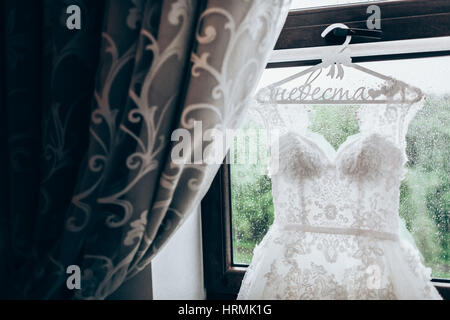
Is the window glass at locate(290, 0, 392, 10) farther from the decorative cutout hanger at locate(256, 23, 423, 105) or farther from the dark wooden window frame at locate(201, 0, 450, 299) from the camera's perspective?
the decorative cutout hanger at locate(256, 23, 423, 105)

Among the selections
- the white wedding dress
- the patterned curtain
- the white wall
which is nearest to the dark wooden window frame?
the white wall

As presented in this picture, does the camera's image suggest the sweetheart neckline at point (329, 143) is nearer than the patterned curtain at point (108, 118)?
No

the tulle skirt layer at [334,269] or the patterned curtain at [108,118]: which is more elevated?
the patterned curtain at [108,118]

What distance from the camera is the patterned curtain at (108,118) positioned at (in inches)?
22.2

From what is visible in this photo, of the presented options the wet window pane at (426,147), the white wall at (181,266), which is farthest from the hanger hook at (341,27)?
the white wall at (181,266)

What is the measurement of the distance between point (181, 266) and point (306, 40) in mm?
722

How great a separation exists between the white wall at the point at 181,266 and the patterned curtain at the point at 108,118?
19 centimetres

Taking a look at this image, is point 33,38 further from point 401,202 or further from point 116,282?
point 401,202

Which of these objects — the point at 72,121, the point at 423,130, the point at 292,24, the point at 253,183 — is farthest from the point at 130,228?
the point at 423,130

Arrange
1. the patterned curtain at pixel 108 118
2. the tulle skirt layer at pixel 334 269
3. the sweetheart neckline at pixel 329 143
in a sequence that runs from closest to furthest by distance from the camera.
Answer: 1. the patterned curtain at pixel 108 118
2. the tulle skirt layer at pixel 334 269
3. the sweetheart neckline at pixel 329 143

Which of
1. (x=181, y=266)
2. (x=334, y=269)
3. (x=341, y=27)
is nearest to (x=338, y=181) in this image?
(x=334, y=269)

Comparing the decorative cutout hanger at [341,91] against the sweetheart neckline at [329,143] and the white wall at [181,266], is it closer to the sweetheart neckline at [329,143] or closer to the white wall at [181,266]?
the sweetheart neckline at [329,143]

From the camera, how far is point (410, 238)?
34.0 inches

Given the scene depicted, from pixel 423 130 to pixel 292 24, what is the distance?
1.53 ft
